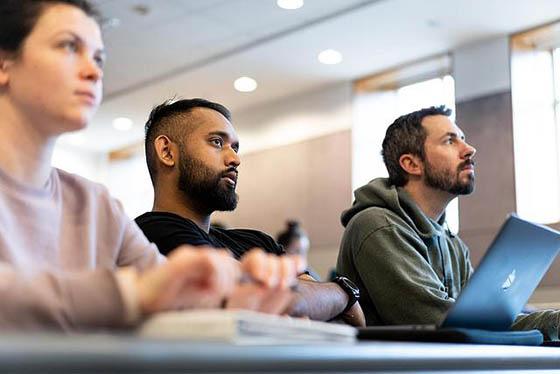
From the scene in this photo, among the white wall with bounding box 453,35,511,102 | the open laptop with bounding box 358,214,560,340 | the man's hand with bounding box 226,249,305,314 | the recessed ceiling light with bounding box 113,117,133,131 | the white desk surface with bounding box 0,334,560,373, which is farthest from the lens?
the recessed ceiling light with bounding box 113,117,133,131

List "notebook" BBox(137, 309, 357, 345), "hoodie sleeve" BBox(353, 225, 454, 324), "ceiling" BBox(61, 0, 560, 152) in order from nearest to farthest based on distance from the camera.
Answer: "notebook" BBox(137, 309, 357, 345) < "hoodie sleeve" BBox(353, 225, 454, 324) < "ceiling" BBox(61, 0, 560, 152)

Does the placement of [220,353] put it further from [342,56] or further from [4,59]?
[342,56]

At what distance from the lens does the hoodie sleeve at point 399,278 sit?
2.14 m

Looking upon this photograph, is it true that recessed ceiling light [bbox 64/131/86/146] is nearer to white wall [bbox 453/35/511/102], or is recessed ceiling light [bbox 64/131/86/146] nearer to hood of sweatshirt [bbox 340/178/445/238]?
white wall [bbox 453/35/511/102]

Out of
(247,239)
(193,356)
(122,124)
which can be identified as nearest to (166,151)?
(247,239)

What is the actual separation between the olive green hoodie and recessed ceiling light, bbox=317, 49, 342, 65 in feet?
13.0

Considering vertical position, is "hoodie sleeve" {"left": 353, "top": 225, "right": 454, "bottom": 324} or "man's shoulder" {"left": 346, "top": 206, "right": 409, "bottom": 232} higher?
"man's shoulder" {"left": 346, "top": 206, "right": 409, "bottom": 232}

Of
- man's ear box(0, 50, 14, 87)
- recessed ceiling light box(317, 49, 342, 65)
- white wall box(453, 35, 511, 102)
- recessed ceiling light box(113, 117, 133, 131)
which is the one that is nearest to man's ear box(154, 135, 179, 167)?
man's ear box(0, 50, 14, 87)

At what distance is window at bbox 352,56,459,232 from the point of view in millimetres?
6785

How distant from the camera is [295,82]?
7211mm

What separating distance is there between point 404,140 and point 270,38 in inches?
142

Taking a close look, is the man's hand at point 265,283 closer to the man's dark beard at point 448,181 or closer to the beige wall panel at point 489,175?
the man's dark beard at point 448,181

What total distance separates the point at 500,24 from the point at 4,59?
5.05 metres

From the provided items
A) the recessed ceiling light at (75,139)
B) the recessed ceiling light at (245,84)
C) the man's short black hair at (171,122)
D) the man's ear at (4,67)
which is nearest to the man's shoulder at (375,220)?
the man's short black hair at (171,122)
